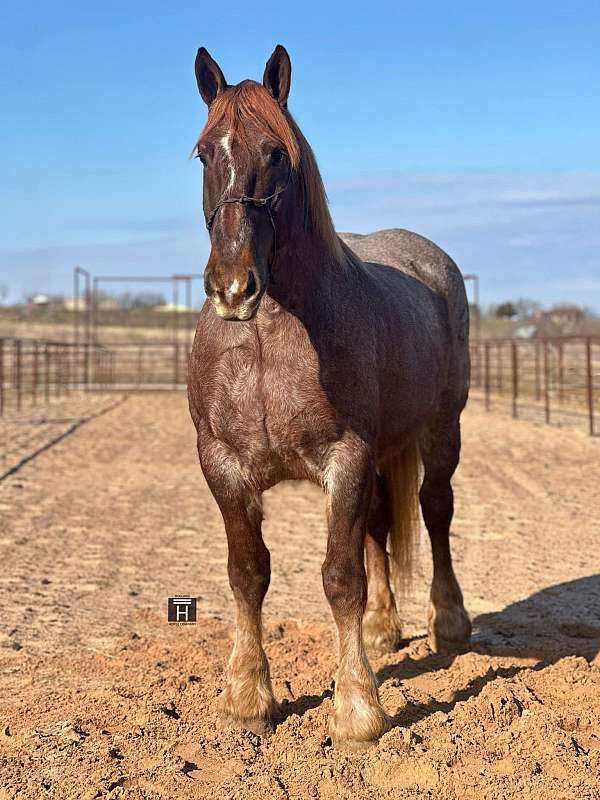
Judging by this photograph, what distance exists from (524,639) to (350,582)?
163 cm

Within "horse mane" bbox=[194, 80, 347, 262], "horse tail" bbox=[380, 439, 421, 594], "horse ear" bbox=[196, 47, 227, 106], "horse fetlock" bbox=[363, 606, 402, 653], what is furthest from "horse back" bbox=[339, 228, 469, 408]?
"horse ear" bbox=[196, 47, 227, 106]

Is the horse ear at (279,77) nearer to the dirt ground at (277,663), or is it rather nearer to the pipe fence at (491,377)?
the dirt ground at (277,663)

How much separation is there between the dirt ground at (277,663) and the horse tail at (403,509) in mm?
355

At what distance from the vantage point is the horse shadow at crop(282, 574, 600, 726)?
3416 mm

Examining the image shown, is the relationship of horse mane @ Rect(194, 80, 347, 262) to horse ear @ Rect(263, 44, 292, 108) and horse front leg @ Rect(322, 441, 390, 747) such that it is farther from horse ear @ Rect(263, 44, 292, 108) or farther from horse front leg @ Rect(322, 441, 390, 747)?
horse front leg @ Rect(322, 441, 390, 747)

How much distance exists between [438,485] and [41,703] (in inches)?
85.0

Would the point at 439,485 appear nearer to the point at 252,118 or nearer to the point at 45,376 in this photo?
the point at 252,118

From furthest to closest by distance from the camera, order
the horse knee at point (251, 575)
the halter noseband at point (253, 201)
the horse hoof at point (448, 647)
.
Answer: the horse hoof at point (448, 647) → the horse knee at point (251, 575) → the halter noseband at point (253, 201)

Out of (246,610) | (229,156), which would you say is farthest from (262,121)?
(246,610)

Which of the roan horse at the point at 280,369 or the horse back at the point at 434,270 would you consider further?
the horse back at the point at 434,270

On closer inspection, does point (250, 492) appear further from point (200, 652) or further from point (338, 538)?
point (200, 652)

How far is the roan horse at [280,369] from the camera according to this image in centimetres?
279
